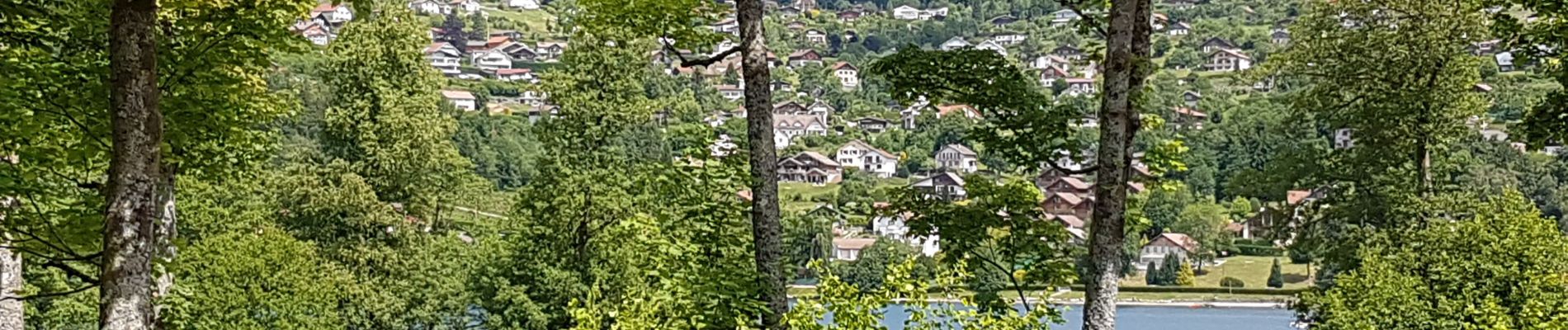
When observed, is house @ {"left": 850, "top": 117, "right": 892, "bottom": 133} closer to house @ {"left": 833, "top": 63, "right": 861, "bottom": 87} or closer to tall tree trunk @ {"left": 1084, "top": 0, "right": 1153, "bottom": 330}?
house @ {"left": 833, "top": 63, "right": 861, "bottom": 87}

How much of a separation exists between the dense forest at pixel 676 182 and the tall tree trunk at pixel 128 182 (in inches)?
0.4

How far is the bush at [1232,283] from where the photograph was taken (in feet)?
237

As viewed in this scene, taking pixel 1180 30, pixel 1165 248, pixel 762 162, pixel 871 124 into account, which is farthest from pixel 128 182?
pixel 1180 30

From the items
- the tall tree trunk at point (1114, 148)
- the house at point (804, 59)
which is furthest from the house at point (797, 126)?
the tall tree trunk at point (1114, 148)

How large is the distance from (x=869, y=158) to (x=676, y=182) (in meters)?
106

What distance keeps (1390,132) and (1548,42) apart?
799cm

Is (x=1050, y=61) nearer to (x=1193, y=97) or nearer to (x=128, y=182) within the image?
(x=1193, y=97)

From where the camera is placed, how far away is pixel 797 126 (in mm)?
135750

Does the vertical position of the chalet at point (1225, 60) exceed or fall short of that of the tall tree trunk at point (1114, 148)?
it falls short

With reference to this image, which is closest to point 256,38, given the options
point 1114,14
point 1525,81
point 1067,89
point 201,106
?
point 201,106

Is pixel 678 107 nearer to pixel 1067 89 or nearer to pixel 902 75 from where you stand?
pixel 902 75

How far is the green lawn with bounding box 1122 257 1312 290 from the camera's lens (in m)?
71.2

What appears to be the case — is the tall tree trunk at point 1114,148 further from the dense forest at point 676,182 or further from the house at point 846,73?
the house at point 846,73

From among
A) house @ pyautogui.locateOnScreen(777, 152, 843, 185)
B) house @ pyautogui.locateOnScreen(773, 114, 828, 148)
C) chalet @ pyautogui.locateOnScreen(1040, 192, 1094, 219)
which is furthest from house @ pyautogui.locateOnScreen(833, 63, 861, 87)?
chalet @ pyautogui.locateOnScreen(1040, 192, 1094, 219)
